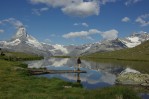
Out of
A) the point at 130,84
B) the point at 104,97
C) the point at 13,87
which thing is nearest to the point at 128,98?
the point at 104,97

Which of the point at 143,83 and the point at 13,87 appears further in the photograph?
the point at 143,83

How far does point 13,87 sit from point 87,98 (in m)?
15.5

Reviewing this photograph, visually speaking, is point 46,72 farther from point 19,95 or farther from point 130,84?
point 19,95

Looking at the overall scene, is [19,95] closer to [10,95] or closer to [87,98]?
[10,95]

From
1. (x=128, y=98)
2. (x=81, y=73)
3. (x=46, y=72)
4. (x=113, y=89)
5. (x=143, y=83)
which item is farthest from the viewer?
(x=81, y=73)

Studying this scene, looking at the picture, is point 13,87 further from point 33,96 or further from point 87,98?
point 87,98

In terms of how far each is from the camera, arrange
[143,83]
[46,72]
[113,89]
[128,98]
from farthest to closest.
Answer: [46,72] → [143,83] → [113,89] → [128,98]

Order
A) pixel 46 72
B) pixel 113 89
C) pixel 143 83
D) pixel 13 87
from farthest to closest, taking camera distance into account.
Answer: pixel 46 72, pixel 143 83, pixel 13 87, pixel 113 89

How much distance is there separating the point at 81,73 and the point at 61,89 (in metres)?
58.9

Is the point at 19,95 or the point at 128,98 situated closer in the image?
the point at 128,98

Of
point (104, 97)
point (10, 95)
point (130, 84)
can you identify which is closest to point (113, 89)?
point (104, 97)

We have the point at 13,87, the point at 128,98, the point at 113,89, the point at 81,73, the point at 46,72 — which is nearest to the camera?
the point at 128,98

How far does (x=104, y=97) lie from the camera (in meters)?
36.7

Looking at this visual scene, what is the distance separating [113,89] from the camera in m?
39.1
